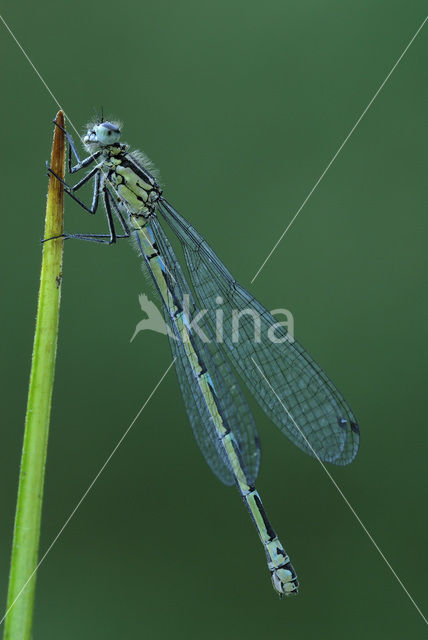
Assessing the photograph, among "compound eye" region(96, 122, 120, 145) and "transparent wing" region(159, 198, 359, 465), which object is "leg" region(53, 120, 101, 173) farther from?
"transparent wing" region(159, 198, 359, 465)

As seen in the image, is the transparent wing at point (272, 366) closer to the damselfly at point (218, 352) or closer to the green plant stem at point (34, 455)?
the damselfly at point (218, 352)

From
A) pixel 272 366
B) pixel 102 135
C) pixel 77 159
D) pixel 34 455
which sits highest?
pixel 102 135

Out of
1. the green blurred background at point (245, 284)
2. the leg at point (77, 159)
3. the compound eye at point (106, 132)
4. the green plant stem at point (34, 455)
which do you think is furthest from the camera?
the green blurred background at point (245, 284)

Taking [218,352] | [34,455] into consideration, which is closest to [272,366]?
[218,352]

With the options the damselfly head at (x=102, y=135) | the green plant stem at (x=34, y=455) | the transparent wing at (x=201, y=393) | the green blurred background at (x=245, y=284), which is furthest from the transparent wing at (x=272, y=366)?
the green plant stem at (x=34, y=455)

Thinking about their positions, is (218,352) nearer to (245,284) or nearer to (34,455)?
(245,284)

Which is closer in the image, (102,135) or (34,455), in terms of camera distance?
(34,455)
